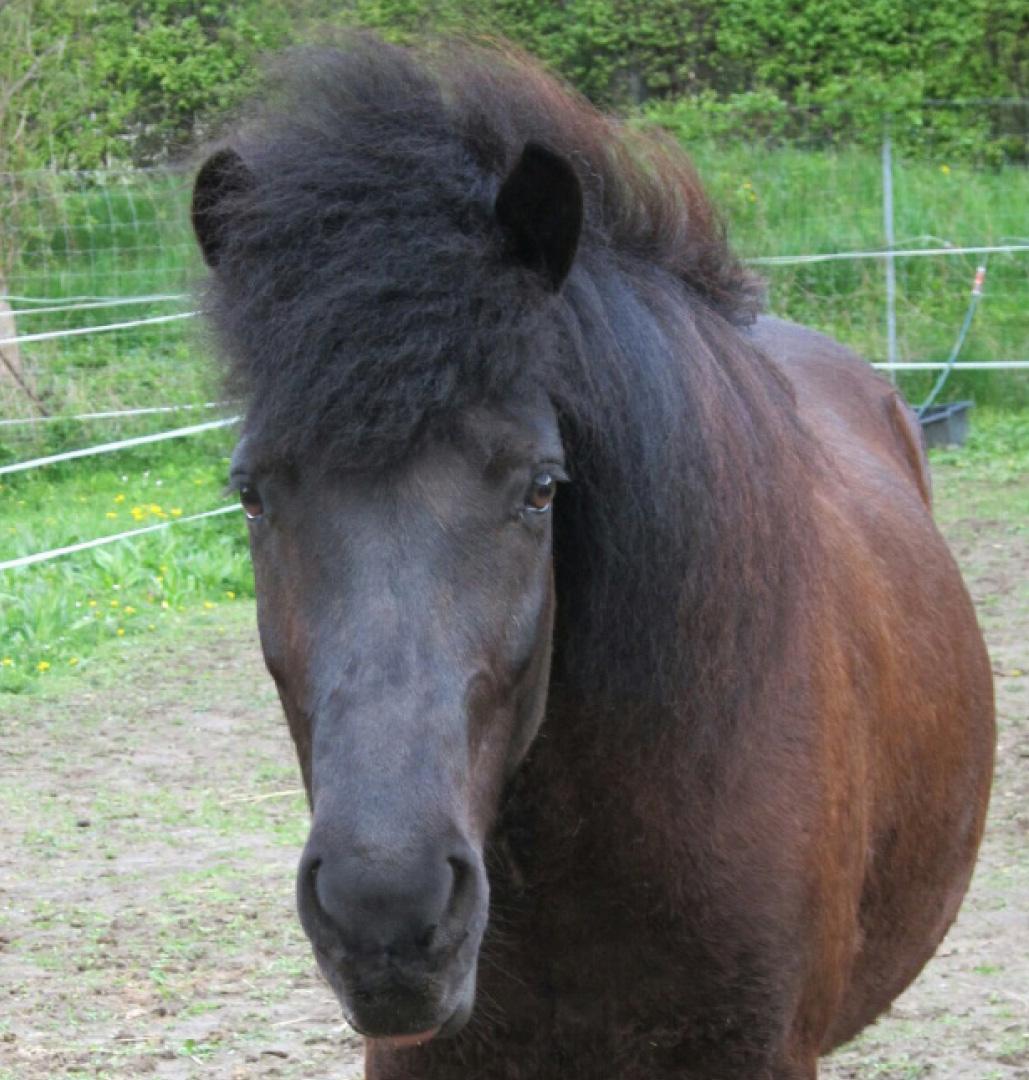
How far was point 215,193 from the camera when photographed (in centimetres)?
214

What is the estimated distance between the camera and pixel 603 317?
2.05 m

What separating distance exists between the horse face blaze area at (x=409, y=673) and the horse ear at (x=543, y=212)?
0.69 feet

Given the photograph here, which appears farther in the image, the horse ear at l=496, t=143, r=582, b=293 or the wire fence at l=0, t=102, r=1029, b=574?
the wire fence at l=0, t=102, r=1029, b=574

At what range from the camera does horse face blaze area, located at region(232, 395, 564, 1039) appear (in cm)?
166

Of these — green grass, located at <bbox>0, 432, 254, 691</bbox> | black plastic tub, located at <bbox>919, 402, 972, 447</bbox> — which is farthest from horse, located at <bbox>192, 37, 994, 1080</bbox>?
black plastic tub, located at <bbox>919, 402, 972, 447</bbox>

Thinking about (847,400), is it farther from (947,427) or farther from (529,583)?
(947,427)

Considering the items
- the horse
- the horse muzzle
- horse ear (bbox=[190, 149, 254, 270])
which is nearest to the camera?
the horse muzzle

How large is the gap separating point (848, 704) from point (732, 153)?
11396 mm

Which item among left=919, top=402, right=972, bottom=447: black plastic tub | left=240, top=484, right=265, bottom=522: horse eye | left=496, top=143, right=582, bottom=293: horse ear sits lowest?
left=919, top=402, right=972, bottom=447: black plastic tub

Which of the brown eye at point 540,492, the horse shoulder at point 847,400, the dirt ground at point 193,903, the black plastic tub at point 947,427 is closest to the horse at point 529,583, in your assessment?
the brown eye at point 540,492

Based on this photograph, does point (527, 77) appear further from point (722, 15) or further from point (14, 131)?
point (722, 15)

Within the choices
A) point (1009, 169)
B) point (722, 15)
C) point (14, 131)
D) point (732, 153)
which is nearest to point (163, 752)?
point (14, 131)

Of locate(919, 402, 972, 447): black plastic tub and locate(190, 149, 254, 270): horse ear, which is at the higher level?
locate(190, 149, 254, 270): horse ear

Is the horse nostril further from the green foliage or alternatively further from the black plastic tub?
the green foliage
